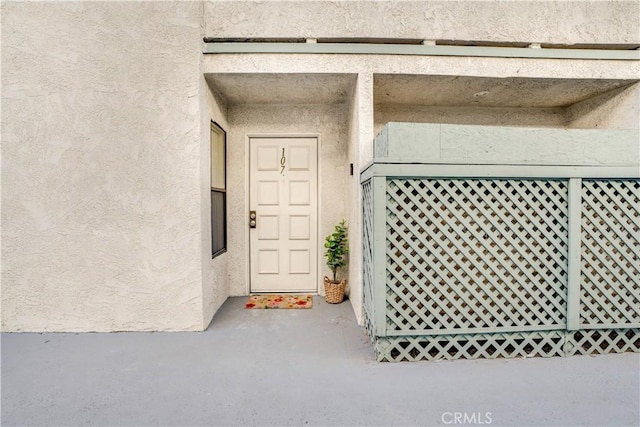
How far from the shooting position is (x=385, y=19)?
10.4 feet

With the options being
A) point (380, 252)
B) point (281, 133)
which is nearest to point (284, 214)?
point (281, 133)

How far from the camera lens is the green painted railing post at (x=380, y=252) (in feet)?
8.12

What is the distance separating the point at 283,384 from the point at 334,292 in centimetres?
176

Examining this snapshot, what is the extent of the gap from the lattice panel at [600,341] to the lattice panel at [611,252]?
112 millimetres

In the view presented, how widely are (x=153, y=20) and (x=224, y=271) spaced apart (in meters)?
2.96

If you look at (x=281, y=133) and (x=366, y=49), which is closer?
(x=366, y=49)

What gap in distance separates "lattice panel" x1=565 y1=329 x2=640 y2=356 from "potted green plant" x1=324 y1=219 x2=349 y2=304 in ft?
7.64

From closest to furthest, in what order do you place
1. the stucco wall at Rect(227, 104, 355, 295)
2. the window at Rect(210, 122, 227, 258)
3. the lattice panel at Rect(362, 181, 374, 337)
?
the lattice panel at Rect(362, 181, 374, 337), the window at Rect(210, 122, 227, 258), the stucco wall at Rect(227, 104, 355, 295)

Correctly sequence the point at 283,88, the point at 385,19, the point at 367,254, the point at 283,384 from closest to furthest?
the point at 283,384 < the point at 367,254 < the point at 385,19 < the point at 283,88

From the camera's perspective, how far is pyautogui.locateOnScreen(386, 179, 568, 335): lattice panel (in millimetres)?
2531

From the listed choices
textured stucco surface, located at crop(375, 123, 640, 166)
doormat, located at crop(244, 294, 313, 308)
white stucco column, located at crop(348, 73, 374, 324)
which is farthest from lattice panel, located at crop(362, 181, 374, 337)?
doormat, located at crop(244, 294, 313, 308)

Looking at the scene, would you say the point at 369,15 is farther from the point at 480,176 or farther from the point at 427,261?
the point at 427,261

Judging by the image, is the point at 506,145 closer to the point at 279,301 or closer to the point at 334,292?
the point at 334,292

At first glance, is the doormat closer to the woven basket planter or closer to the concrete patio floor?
the woven basket planter
